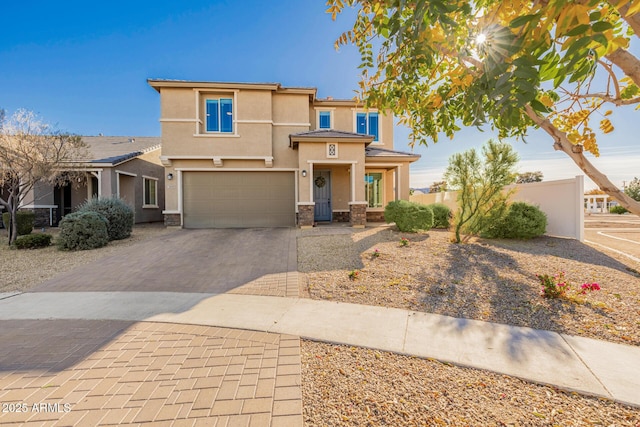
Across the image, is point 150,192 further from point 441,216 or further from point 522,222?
point 522,222

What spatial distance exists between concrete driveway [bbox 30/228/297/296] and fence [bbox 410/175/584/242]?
22.2 ft

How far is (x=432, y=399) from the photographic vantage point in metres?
2.31

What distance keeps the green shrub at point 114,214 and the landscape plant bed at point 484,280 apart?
6901mm

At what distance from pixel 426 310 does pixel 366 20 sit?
4.41m

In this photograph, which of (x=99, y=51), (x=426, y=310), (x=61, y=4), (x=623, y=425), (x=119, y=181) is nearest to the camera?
(x=623, y=425)

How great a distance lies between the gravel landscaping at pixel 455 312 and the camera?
2178 millimetres

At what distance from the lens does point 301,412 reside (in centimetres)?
217

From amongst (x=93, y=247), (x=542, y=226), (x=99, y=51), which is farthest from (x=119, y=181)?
(x=542, y=226)

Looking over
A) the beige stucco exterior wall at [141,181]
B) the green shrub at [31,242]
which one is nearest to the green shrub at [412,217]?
the green shrub at [31,242]

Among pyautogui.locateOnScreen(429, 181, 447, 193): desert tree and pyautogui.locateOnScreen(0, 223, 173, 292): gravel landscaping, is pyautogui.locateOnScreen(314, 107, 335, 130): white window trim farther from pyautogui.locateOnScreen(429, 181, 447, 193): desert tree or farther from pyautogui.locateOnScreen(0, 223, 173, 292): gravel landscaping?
pyautogui.locateOnScreen(0, 223, 173, 292): gravel landscaping

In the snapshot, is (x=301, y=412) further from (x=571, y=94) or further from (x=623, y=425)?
(x=571, y=94)

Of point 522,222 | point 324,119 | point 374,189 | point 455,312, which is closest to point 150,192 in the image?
point 324,119

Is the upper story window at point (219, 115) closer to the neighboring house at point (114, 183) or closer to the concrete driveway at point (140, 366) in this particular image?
the neighboring house at point (114, 183)

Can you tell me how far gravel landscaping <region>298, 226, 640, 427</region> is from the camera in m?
2.18
